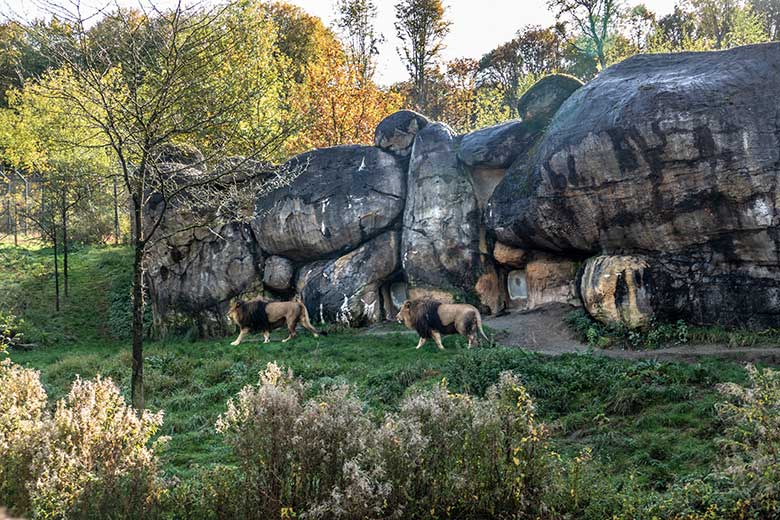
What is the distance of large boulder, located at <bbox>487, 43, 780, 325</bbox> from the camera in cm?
1294

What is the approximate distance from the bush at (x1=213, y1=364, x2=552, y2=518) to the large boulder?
945cm

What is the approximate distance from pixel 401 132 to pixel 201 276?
27.6ft

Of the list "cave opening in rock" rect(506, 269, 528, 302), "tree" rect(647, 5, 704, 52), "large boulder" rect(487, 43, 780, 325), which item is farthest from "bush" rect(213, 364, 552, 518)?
"tree" rect(647, 5, 704, 52)

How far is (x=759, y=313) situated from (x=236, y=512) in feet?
38.3

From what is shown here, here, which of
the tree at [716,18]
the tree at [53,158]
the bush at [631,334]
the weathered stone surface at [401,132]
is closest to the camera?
the bush at [631,334]

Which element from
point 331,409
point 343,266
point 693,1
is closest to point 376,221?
point 343,266

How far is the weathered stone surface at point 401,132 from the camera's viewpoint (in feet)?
70.8

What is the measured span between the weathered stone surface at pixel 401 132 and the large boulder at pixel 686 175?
671 centimetres

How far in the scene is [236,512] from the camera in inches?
219

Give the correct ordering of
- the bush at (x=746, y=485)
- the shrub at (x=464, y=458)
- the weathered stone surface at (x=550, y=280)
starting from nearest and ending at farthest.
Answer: the bush at (x=746, y=485), the shrub at (x=464, y=458), the weathered stone surface at (x=550, y=280)

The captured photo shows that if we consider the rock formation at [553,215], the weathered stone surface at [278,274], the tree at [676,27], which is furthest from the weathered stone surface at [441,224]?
the tree at [676,27]

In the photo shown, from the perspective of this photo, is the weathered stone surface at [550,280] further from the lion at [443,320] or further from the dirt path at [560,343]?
the lion at [443,320]

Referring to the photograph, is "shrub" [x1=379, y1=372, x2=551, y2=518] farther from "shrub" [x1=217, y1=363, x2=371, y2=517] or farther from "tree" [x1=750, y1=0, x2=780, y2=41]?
"tree" [x1=750, y1=0, x2=780, y2=41]

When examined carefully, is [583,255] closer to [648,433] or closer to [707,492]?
[648,433]
